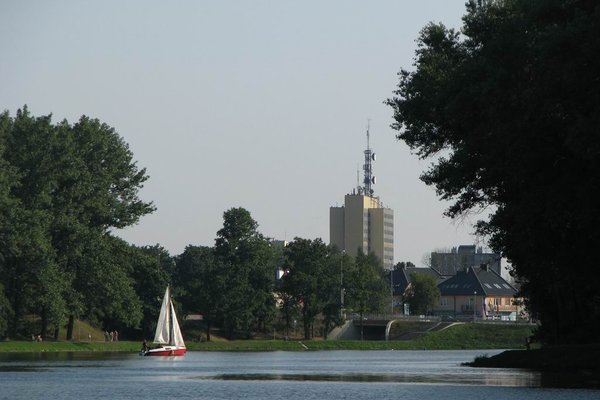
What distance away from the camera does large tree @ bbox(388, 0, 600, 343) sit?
46.0 m

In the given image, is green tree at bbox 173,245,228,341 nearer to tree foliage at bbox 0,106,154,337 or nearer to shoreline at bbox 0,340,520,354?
shoreline at bbox 0,340,520,354

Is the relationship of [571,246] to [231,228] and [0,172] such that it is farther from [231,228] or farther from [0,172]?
[231,228]

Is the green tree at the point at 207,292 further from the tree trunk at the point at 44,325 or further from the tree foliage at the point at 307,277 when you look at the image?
the tree trunk at the point at 44,325

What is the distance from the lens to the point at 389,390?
43188mm

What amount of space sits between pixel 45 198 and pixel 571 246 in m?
72.9

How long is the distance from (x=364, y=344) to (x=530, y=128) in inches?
4491

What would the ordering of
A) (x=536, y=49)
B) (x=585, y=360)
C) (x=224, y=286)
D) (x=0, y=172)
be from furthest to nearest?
(x=224, y=286) < (x=0, y=172) < (x=585, y=360) < (x=536, y=49)

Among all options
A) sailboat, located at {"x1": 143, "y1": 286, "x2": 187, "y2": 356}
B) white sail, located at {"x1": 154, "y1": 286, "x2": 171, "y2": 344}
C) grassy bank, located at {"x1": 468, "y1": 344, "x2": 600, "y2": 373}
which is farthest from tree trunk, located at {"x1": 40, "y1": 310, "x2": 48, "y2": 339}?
grassy bank, located at {"x1": 468, "y1": 344, "x2": 600, "y2": 373}

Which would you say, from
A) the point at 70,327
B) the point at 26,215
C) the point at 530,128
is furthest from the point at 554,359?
the point at 70,327

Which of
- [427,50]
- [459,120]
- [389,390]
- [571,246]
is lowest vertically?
[389,390]

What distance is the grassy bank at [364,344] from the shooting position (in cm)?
11809

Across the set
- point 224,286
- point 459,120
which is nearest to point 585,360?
point 459,120

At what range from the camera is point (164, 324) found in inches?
4567

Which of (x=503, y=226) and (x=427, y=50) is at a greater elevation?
(x=427, y=50)
